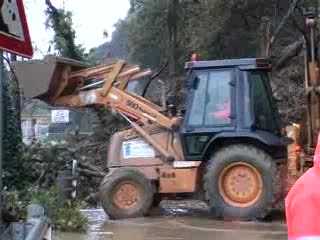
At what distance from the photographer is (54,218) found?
11.2 m

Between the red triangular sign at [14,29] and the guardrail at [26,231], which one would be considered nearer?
the red triangular sign at [14,29]

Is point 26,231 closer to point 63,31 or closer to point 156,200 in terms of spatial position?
point 156,200

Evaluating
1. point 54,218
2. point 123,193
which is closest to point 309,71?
point 123,193

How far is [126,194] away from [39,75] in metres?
2.60

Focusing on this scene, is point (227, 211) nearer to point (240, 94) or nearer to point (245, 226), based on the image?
point (245, 226)

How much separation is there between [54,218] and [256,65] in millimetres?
4432

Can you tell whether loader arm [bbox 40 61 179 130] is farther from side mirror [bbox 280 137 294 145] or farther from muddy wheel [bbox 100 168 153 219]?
side mirror [bbox 280 137 294 145]

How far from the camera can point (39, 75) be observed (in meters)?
13.6

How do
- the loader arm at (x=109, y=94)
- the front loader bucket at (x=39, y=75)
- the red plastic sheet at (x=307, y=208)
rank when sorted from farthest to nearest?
the loader arm at (x=109, y=94), the front loader bucket at (x=39, y=75), the red plastic sheet at (x=307, y=208)

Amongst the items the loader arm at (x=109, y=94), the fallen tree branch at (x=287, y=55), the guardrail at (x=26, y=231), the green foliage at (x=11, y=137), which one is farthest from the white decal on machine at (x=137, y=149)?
the guardrail at (x=26, y=231)

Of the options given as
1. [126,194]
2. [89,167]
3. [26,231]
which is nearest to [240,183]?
[126,194]

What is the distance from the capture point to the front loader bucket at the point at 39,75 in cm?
1345

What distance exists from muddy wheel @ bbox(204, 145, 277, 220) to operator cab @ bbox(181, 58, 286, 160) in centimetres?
31

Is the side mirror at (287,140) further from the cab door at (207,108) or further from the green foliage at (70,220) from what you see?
the green foliage at (70,220)
